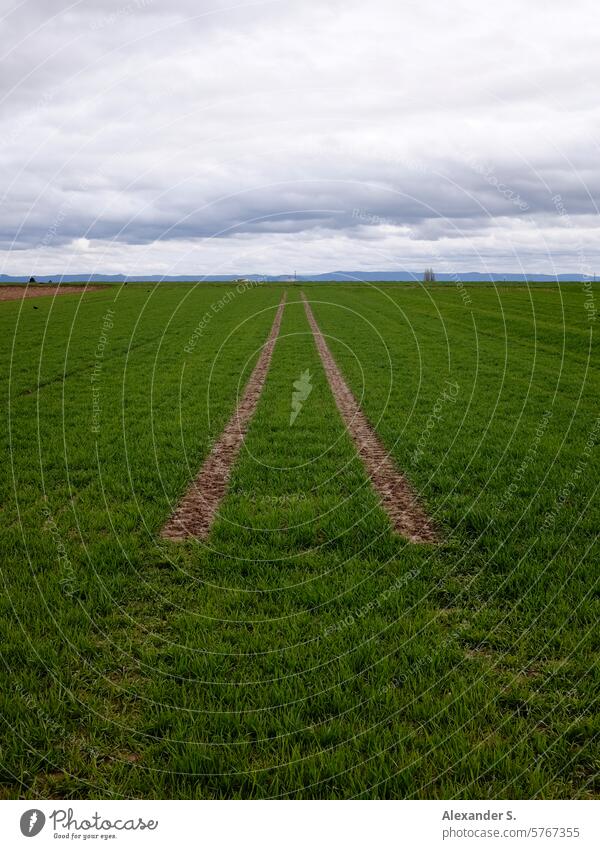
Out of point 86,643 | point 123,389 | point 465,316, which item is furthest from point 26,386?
point 465,316

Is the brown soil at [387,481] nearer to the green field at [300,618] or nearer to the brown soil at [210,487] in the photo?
the green field at [300,618]

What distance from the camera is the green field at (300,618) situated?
4441 mm

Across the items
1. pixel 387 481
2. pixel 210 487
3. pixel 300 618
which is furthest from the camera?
pixel 387 481

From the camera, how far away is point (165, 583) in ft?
23.0

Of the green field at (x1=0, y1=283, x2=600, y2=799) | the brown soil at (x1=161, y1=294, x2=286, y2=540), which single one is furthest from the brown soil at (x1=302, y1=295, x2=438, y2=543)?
the brown soil at (x1=161, y1=294, x2=286, y2=540)

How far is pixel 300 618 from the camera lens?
6215mm

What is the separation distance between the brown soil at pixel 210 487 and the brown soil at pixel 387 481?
2587mm

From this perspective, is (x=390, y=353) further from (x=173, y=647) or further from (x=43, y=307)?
(x=43, y=307)

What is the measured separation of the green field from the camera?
444 cm

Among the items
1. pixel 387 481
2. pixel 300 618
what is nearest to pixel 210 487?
pixel 387 481

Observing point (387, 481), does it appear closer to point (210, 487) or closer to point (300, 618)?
point (210, 487)

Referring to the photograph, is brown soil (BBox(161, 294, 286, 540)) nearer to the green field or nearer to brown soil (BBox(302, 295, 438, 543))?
the green field

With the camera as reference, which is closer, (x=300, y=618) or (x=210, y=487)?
(x=300, y=618)

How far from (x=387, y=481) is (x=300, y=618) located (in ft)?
15.6
